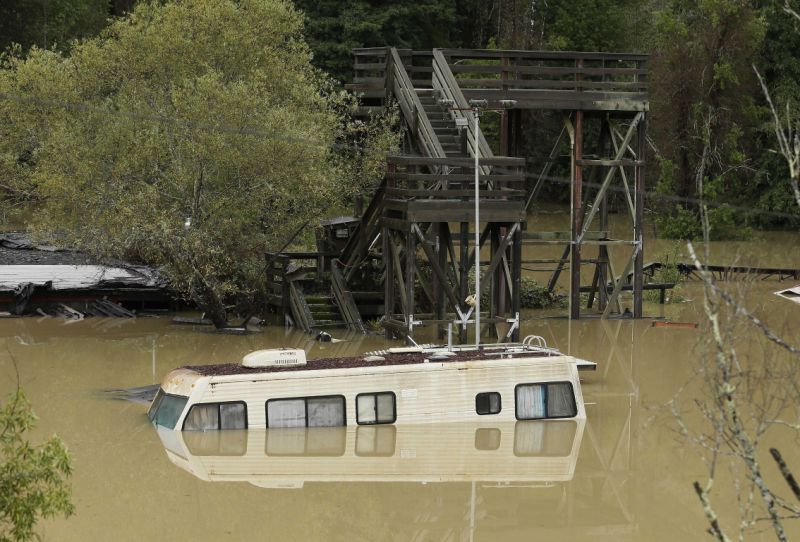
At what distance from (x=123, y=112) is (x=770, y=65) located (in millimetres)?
33557

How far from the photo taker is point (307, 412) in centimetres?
2188

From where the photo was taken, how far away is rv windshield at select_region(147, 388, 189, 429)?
2170cm

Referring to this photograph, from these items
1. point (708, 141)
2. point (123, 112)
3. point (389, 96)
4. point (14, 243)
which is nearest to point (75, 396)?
point (123, 112)

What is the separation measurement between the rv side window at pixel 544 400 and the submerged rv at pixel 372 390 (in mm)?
Answer: 17

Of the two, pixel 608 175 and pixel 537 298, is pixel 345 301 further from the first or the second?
pixel 608 175

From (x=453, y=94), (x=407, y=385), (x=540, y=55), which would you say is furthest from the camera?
(x=540, y=55)

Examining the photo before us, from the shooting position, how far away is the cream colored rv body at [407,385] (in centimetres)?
2148

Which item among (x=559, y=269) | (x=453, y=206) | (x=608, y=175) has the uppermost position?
(x=453, y=206)

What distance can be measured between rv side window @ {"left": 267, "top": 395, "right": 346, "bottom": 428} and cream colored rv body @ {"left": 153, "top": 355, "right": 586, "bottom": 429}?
0.09 meters

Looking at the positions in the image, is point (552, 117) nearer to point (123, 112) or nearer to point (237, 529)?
point (123, 112)

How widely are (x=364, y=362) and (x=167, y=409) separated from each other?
132 inches

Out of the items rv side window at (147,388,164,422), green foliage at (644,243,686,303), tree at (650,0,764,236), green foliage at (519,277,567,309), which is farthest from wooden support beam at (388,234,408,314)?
tree at (650,0,764,236)

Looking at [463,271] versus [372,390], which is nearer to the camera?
[372,390]

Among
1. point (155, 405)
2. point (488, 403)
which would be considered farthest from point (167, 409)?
point (488, 403)
